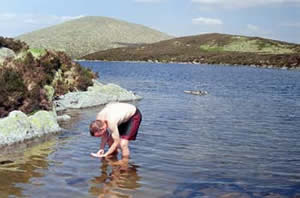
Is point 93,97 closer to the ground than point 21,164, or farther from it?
farther from it

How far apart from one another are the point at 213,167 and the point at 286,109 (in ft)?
43.9

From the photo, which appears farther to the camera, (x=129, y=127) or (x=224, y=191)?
(x=129, y=127)

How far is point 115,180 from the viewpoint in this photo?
8.73m

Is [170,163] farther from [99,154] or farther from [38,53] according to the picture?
[38,53]

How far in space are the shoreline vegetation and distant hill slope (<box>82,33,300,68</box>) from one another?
2505 inches

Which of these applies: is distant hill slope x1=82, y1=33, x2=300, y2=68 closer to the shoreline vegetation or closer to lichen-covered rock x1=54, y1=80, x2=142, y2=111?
lichen-covered rock x1=54, y1=80, x2=142, y2=111

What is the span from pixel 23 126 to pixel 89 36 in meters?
165

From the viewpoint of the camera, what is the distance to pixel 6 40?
2344cm

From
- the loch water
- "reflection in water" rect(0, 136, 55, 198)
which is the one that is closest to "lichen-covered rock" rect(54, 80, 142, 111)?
the loch water

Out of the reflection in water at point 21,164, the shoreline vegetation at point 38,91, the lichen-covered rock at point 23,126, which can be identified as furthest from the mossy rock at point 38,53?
the reflection in water at point 21,164

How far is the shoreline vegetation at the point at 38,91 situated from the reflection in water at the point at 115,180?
347 cm

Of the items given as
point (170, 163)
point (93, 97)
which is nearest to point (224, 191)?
point (170, 163)

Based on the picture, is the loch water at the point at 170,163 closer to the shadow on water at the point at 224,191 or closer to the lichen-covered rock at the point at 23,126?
the shadow on water at the point at 224,191

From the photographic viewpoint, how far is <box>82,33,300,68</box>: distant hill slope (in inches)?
3642
